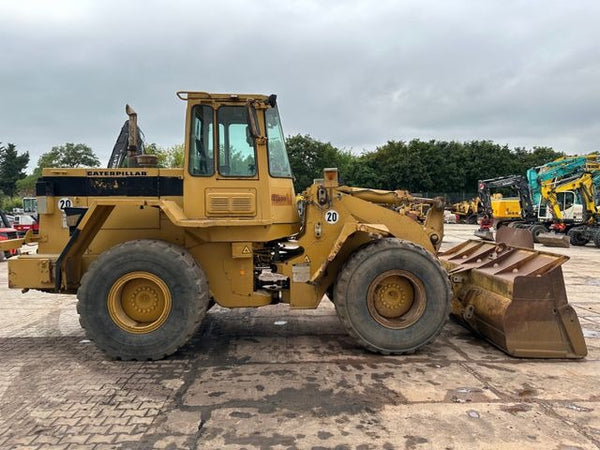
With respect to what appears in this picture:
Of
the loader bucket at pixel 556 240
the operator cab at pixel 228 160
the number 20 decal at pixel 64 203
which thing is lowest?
the loader bucket at pixel 556 240

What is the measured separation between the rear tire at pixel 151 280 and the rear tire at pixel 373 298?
1610mm

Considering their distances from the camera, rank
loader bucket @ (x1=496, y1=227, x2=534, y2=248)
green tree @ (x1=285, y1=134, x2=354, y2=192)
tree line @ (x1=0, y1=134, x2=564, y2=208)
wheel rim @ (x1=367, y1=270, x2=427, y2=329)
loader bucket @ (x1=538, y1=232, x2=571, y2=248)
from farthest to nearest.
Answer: tree line @ (x1=0, y1=134, x2=564, y2=208) < green tree @ (x1=285, y1=134, x2=354, y2=192) < loader bucket @ (x1=538, y1=232, x2=571, y2=248) < loader bucket @ (x1=496, y1=227, x2=534, y2=248) < wheel rim @ (x1=367, y1=270, x2=427, y2=329)

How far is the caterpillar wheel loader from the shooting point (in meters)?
4.86

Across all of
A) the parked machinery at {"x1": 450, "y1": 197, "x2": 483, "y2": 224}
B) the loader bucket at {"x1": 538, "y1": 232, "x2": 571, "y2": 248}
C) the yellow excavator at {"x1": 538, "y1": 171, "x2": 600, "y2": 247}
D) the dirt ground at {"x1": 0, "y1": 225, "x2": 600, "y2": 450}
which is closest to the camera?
the dirt ground at {"x1": 0, "y1": 225, "x2": 600, "y2": 450}

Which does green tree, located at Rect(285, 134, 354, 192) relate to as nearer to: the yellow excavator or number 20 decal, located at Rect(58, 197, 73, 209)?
the yellow excavator

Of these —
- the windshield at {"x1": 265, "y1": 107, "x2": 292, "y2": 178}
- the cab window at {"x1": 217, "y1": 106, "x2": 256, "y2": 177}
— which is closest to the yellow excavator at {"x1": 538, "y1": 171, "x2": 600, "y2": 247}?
the windshield at {"x1": 265, "y1": 107, "x2": 292, "y2": 178}

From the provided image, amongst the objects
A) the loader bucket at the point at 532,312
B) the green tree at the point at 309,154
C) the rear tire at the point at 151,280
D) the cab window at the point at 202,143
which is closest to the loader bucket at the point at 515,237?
the loader bucket at the point at 532,312

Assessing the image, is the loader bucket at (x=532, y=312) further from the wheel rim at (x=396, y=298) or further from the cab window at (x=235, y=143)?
the cab window at (x=235, y=143)

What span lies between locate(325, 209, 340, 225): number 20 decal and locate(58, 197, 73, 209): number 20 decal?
300 centimetres

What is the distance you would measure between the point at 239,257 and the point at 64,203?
2.15 metres

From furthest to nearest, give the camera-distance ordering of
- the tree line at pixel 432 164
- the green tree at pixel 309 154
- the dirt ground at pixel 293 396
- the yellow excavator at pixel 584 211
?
the tree line at pixel 432 164 < the green tree at pixel 309 154 < the yellow excavator at pixel 584 211 < the dirt ground at pixel 293 396

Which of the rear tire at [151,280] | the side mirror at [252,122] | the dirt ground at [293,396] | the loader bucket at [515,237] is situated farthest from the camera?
the loader bucket at [515,237]

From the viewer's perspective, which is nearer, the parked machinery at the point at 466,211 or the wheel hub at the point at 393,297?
the wheel hub at the point at 393,297

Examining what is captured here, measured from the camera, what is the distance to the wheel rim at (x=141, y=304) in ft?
16.0
